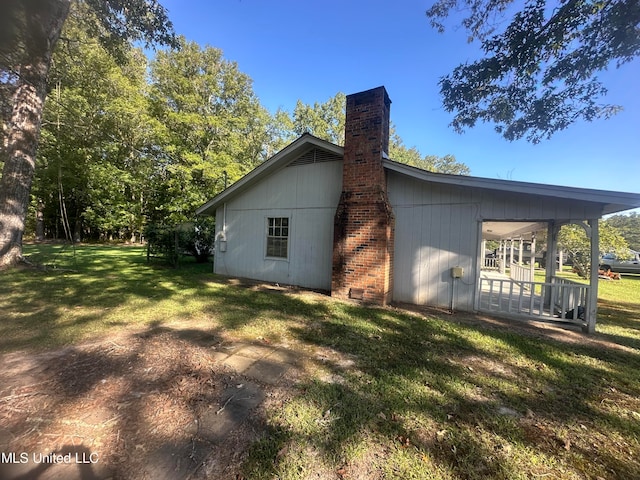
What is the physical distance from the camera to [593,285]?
475cm

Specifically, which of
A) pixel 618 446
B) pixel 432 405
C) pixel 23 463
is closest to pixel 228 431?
pixel 23 463

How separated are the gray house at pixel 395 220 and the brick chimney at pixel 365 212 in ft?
0.08

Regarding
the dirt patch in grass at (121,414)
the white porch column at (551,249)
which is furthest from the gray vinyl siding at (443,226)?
the dirt patch in grass at (121,414)

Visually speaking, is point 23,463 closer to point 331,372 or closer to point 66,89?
point 331,372

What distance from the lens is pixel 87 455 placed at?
1.79m

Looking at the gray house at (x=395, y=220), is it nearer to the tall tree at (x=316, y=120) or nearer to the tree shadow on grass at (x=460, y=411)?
the tree shadow on grass at (x=460, y=411)

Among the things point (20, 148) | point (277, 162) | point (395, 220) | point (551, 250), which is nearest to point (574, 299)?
point (551, 250)

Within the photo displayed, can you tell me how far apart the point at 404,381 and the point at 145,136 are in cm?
2253

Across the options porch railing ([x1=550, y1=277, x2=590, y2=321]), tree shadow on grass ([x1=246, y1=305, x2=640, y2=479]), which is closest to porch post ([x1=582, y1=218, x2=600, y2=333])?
porch railing ([x1=550, y1=277, x2=590, y2=321])

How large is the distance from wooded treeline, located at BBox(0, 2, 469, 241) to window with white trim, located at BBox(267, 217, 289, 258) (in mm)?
11149

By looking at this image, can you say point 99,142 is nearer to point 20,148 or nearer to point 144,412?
point 20,148

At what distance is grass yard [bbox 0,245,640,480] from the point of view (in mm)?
1912

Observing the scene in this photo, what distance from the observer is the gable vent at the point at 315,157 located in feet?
24.3

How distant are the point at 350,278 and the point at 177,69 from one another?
70.1 feet
